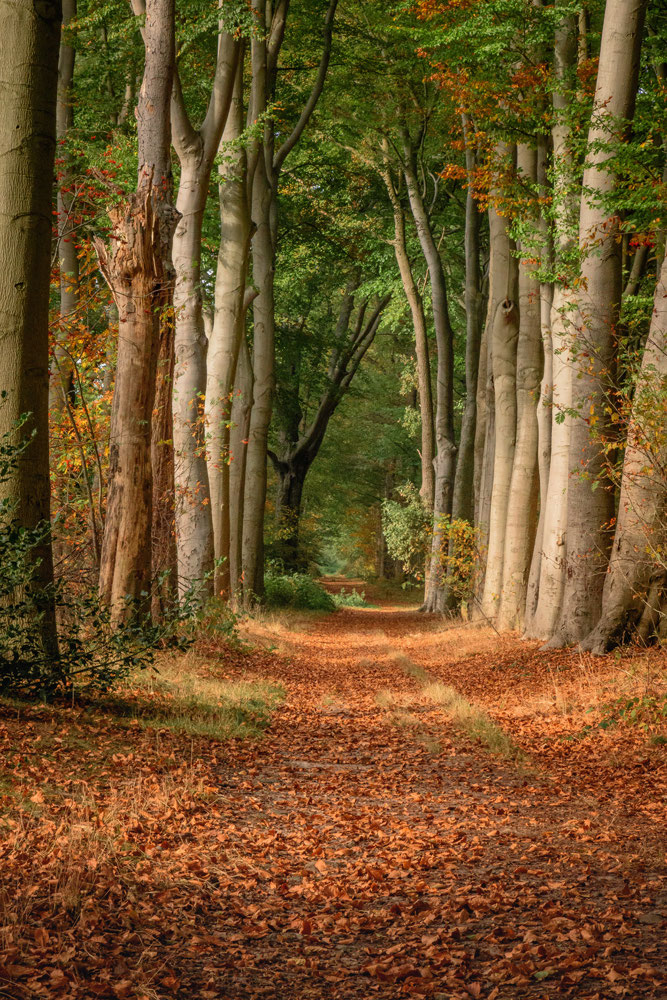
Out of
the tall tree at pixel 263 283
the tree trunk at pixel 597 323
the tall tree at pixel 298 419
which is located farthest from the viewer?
the tall tree at pixel 298 419

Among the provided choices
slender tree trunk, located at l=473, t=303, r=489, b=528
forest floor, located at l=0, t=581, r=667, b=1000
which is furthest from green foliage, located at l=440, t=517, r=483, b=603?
forest floor, located at l=0, t=581, r=667, b=1000

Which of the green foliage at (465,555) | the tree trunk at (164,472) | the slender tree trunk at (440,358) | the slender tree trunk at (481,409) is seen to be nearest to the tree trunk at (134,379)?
the tree trunk at (164,472)

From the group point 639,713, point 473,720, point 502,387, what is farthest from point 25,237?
point 502,387

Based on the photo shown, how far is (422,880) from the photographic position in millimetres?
4832

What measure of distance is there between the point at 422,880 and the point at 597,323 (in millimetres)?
8478

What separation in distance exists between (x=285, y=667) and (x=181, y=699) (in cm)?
516

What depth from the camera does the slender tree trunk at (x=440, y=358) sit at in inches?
930

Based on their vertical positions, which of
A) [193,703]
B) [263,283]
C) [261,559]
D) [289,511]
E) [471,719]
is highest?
[263,283]

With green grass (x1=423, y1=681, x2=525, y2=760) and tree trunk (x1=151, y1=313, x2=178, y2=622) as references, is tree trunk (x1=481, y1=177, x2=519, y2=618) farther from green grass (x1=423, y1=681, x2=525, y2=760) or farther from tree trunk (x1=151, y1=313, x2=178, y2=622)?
tree trunk (x1=151, y1=313, x2=178, y2=622)

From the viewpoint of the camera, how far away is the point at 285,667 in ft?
45.3

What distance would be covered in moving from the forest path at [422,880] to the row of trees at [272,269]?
2402mm

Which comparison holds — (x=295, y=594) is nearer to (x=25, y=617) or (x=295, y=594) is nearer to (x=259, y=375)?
(x=259, y=375)

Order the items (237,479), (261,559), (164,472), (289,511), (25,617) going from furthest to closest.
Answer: (289,511)
(261,559)
(237,479)
(164,472)
(25,617)

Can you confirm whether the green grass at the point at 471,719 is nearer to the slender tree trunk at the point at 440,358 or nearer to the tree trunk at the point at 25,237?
the tree trunk at the point at 25,237
